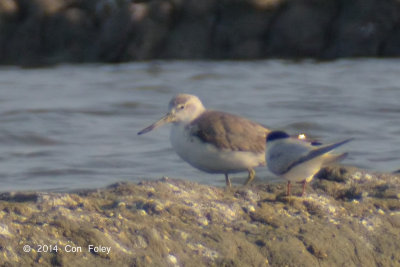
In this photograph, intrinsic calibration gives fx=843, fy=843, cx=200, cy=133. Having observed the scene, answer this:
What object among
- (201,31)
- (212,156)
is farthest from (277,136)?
(201,31)

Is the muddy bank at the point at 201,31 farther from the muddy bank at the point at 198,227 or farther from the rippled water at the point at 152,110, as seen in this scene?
the muddy bank at the point at 198,227

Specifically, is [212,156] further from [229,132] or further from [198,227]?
[198,227]

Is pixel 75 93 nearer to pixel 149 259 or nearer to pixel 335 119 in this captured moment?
pixel 335 119

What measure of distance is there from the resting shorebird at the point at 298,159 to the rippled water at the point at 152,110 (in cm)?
233

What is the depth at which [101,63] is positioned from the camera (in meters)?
14.7

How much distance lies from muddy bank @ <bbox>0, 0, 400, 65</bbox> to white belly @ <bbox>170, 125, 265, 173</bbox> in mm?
8992

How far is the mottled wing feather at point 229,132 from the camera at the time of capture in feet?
19.5

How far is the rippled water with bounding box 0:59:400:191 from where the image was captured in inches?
302

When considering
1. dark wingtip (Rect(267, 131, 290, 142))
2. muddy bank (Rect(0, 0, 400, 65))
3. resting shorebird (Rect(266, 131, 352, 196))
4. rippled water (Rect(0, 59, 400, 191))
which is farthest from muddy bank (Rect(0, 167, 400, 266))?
muddy bank (Rect(0, 0, 400, 65))

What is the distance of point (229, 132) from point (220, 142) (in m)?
0.13

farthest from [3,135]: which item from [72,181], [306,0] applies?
[306,0]

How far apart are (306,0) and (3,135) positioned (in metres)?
7.68

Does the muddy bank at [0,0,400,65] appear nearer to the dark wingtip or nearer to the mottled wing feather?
the mottled wing feather

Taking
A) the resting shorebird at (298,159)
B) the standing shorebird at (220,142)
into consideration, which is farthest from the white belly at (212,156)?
the resting shorebird at (298,159)
